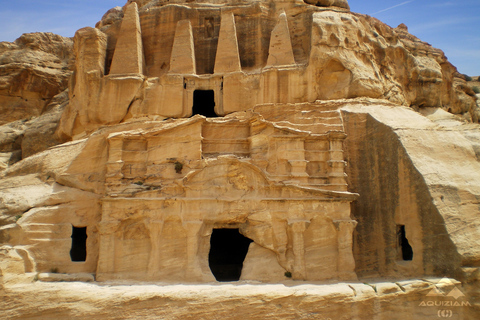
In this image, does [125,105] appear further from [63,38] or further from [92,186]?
[63,38]

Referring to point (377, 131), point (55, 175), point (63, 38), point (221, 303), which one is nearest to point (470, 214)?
point (377, 131)

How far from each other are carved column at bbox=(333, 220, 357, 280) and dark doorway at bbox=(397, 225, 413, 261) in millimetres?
1689

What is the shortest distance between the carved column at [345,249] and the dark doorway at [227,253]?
483 centimetres

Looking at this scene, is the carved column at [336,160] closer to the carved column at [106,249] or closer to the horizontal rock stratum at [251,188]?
the horizontal rock stratum at [251,188]

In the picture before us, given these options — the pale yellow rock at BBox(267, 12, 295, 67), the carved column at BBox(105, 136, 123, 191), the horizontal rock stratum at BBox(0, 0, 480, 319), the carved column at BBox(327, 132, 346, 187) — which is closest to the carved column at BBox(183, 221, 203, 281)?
the horizontal rock stratum at BBox(0, 0, 480, 319)

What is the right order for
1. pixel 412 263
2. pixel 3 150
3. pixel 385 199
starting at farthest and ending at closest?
pixel 3 150 < pixel 385 199 < pixel 412 263

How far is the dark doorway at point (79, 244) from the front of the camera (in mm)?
15891

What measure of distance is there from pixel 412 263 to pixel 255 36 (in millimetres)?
12796

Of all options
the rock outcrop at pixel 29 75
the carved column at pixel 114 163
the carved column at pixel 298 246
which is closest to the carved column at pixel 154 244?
the carved column at pixel 114 163

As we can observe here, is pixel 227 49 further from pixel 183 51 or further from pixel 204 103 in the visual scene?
pixel 204 103

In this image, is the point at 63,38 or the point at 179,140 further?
the point at 63,38

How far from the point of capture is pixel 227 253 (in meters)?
19.1

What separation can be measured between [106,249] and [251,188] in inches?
205

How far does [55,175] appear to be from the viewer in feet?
52.5
